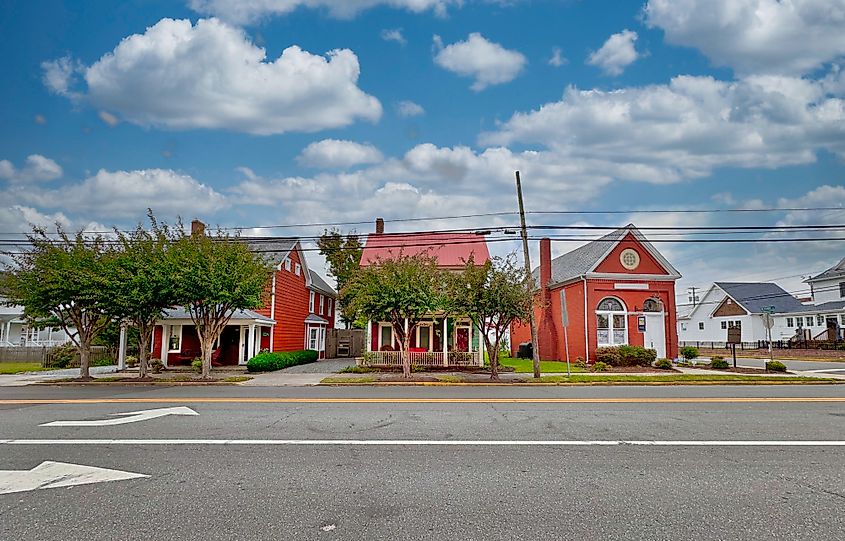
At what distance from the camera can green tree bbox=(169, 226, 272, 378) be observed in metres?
20.3

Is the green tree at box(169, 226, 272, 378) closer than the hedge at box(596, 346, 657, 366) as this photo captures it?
Yes

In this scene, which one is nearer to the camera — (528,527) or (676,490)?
(528,527)

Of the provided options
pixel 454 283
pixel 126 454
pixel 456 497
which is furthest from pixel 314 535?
pixel 454 283

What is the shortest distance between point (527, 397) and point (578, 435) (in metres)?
5.60

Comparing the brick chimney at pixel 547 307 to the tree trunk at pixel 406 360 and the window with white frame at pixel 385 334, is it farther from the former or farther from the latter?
the tree trunk at pixel 406 360

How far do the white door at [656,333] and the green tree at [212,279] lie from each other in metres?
19.3

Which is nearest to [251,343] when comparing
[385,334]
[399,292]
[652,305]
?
[385,334]

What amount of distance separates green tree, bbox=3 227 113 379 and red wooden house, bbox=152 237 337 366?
5.46 m

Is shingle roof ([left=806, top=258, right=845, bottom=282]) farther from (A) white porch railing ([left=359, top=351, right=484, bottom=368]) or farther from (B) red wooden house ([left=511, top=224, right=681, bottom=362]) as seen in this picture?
(A) white porch railing ([left=359, top=351, right=484, bottom=368])

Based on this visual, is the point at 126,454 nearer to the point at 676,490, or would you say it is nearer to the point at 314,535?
the point at 314,535

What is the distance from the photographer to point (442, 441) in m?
7.78

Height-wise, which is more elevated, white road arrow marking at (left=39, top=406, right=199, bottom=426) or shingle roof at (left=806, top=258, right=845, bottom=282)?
shingle roof at (left=806, top=258, right=845, bottom=282)

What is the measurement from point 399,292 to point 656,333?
52.2ft

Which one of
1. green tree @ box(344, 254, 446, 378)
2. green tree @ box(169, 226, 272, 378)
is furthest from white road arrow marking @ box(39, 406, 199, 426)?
green tree @ box(344, 254, 446, 378)
